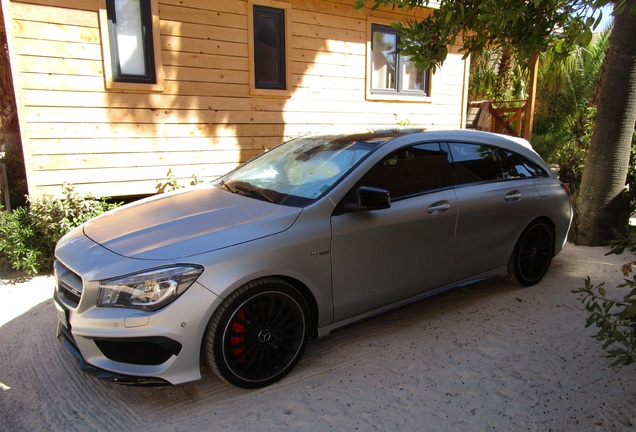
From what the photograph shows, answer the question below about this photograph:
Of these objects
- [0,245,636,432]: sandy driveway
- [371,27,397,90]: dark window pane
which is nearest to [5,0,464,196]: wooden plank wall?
[371,27,397,90]: dark window pane

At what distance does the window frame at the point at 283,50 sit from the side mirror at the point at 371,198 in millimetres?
4514

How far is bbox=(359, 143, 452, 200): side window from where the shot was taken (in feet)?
11.6

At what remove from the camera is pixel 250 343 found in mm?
2904

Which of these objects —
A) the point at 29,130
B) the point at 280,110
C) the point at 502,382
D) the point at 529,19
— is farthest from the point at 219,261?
the point at 280,110

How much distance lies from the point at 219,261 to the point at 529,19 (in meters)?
2.73

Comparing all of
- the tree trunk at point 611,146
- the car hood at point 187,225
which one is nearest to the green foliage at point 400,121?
the tree trunk at point 611,146

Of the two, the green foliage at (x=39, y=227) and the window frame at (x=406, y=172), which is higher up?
the window frame at (x=406, y=172)

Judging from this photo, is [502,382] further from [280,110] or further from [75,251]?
[280,110]

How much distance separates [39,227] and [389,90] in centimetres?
642

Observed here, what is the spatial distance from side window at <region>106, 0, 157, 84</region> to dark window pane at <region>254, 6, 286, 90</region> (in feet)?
5.40

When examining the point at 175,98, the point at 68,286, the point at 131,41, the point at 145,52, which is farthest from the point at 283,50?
the point at 68,286

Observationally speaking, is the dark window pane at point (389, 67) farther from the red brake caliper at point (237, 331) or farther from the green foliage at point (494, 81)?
the green foliage at point (494, 81)

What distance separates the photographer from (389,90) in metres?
8.80

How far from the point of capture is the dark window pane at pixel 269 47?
7.11 meters
